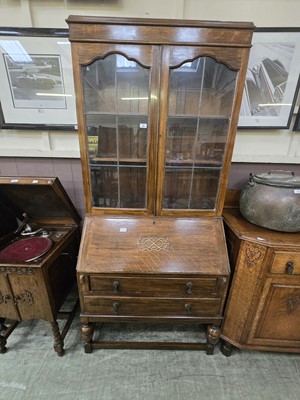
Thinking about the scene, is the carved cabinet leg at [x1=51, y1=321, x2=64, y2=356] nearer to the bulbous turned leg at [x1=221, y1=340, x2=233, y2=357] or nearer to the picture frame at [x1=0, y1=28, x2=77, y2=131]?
the bulbous turned leg at [x1=221, y1=340, x2=233, y2=357]

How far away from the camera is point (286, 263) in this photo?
1.17m

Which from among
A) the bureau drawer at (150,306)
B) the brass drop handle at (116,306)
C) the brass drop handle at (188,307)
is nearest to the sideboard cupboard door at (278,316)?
the bureau drawer at (150,306)

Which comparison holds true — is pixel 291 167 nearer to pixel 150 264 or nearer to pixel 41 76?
pixel 150 264

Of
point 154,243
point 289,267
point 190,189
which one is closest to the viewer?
point 289,267

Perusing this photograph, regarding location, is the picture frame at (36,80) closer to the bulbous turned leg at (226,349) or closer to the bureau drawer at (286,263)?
the bureau drawer at (286,263)

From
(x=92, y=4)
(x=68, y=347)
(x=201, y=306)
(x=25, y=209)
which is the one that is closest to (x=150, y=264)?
(x=201, y=306)

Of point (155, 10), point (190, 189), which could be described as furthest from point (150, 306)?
point (155, 10)

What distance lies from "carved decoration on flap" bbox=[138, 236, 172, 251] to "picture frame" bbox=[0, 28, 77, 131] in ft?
3.42

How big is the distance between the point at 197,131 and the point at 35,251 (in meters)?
1.34

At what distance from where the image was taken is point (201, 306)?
1314 mm

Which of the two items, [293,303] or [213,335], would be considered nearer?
[293,303]

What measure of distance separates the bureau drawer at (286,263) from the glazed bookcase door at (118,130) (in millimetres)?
822

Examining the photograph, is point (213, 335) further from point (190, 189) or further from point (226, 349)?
point (190, 189)

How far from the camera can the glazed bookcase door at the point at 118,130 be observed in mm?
1116
